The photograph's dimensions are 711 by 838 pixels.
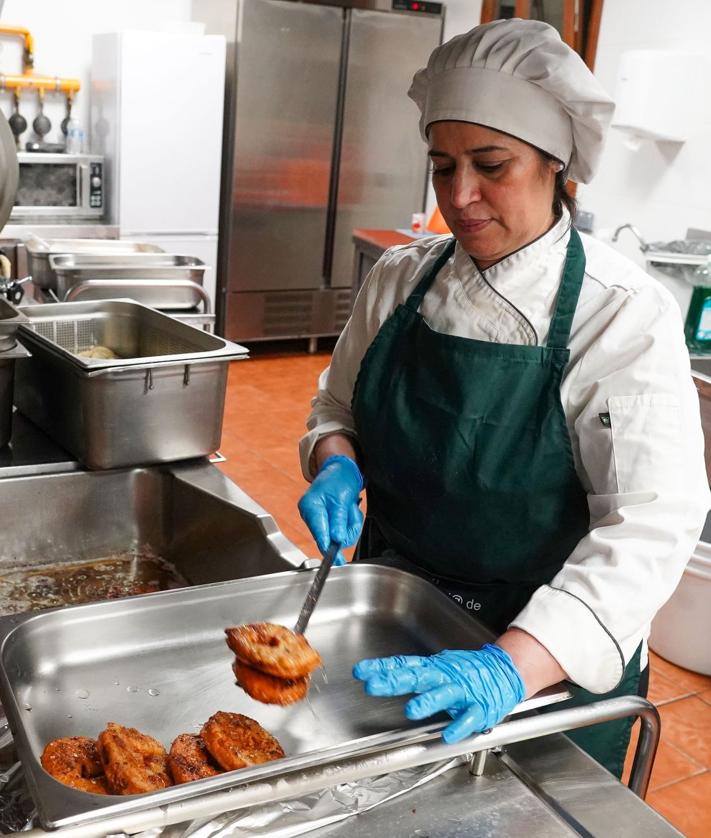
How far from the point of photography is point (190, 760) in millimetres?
976

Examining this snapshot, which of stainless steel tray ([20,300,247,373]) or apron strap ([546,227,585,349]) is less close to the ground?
apron strap ([546,227,585,349])

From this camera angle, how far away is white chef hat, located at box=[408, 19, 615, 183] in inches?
51.4

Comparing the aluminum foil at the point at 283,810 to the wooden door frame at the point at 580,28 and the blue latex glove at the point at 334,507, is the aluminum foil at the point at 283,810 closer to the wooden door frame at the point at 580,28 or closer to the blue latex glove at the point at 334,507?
the blue latex glove at the point at 334,507

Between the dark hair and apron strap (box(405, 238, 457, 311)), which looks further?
apron strap (box(405, 238, 457, 311))

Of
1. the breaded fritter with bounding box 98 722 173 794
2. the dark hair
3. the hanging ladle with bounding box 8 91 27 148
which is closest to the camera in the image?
the breaded fritter with bounding box 98 722 173 794

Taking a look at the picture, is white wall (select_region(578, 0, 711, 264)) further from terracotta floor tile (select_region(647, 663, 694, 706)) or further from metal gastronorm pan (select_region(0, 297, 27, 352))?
metal gastronorm pan (select_region(0, 297, 27, 352))

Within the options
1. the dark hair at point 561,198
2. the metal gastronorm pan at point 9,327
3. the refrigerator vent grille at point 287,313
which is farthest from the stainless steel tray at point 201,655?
the refrigerator vent grille at point 287,313

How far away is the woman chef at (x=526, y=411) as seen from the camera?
47.0 inches

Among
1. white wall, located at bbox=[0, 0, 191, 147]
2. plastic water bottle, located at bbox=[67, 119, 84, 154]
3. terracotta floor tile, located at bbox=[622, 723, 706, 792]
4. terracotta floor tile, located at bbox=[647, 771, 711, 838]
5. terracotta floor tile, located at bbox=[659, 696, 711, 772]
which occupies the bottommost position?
terracotta floor tile, located at bbox=[647, 771, 711, 838]

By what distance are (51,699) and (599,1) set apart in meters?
4.95

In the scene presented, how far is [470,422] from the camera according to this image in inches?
56.0

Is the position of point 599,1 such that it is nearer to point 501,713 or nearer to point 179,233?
point 179,233

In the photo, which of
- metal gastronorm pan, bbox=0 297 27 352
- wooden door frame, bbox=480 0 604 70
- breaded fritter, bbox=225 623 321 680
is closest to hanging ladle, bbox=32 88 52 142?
Answer: wooden door frame, bbox=480 0 604 70

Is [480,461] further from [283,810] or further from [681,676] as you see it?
[681,676]
